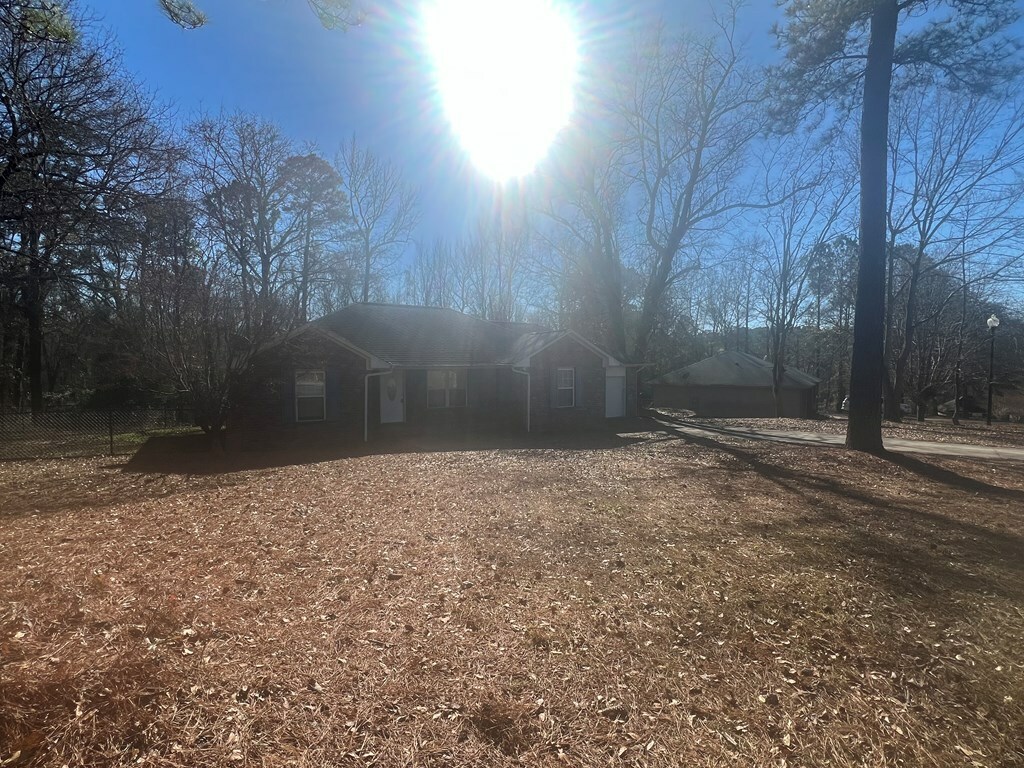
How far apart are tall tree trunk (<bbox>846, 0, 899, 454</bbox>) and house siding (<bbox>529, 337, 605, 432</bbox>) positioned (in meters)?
9.18

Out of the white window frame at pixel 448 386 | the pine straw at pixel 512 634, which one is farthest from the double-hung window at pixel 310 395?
the pine straw at pixel 512 634

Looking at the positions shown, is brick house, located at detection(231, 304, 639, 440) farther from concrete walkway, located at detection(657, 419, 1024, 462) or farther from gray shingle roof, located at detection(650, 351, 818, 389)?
gray shingle roof, located at detection(650, 351, 818, 389)

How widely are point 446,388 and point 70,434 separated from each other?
34.0 feet

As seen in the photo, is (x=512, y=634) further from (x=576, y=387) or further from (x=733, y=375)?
(x=733, y=375)

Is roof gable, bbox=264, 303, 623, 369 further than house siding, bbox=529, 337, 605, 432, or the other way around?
house siding, bbox=529, 337, 605, 432

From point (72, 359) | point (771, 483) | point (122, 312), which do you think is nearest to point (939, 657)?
point (771, 483)

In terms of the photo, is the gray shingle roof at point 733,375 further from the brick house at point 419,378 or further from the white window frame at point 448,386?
the white window frame at point 448,386

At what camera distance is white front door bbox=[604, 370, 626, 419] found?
22462 millimetres

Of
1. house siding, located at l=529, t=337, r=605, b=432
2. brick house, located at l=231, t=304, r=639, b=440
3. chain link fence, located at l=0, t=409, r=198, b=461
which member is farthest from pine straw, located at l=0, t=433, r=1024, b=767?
house siding, located at l=529, t=337, r=605, b=432

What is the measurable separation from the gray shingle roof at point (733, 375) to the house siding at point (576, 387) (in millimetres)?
17560

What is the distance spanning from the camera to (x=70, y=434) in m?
13.8

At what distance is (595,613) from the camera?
161 inches

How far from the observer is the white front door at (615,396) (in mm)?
22462

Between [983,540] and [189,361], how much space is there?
14.7m
